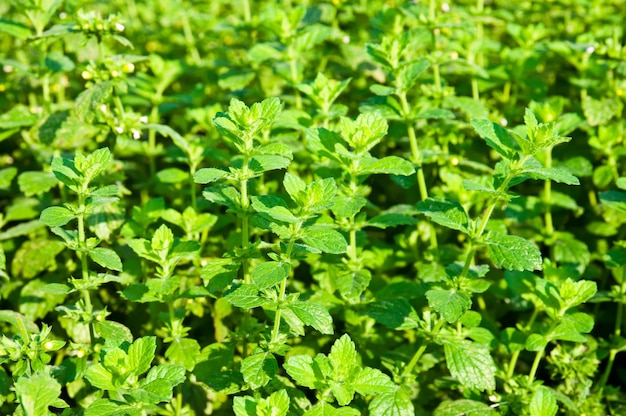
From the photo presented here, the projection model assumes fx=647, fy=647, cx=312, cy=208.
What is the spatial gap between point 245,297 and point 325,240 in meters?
0.39

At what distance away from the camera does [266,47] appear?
153 inches

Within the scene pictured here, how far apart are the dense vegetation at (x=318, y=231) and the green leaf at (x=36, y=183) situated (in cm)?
1

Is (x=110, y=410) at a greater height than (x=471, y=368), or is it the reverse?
(x=110, y=410)

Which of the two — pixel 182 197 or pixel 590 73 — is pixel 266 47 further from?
pixel 590 73

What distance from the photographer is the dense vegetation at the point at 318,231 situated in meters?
2.49

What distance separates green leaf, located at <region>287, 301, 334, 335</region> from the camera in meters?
2.37

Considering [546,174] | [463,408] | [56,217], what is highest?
[546,174]

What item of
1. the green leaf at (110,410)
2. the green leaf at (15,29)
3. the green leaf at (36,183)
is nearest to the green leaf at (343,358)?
the green leaf at (110,410)

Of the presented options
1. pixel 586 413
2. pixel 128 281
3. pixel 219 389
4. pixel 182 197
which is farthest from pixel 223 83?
pixel 586 413

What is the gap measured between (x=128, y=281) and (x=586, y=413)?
2289 millimetres

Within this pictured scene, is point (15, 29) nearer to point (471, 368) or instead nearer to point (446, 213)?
point (446, 213)

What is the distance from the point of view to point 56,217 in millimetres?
2539

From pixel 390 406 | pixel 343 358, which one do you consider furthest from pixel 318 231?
pixel 390 406

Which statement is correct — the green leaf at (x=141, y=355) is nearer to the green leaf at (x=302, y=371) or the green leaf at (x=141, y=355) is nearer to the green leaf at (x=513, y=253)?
the green leaf at (x=302, y=371)
